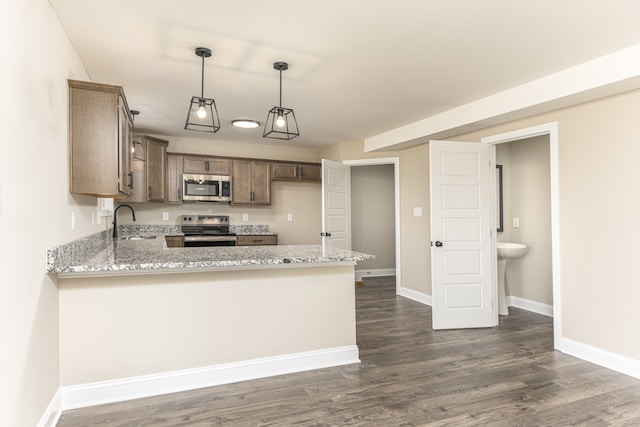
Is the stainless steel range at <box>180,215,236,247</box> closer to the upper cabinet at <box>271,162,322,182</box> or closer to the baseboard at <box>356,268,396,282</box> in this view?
the upper cabinet at <box>271,162,322,182</box>

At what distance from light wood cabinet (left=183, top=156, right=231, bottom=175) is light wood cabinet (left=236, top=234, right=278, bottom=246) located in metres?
1.03

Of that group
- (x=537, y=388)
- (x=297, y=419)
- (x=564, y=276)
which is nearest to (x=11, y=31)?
(x=297, y=419)

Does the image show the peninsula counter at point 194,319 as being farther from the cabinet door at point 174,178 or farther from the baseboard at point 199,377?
the cabinet door at point 174,178

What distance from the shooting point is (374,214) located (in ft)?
23.8

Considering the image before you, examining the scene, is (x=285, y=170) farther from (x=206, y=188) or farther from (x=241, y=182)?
(x=206, y=188)

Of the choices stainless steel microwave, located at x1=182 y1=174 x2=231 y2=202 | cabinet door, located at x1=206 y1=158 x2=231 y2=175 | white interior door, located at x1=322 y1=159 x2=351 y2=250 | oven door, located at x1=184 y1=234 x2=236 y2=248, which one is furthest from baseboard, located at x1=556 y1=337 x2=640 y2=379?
cabinet door, located at x1=206 y1=158 x2=231 y2=175

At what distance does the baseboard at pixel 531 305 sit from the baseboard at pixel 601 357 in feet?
4.26

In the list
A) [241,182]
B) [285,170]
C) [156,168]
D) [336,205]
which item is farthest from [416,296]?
[156,168]

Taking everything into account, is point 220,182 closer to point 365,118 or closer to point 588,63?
point 365,118

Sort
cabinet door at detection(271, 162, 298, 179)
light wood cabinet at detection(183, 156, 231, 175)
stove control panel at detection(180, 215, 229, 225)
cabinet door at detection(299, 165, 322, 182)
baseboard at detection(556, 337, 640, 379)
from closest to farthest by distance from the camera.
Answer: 1. baseboard at detection(556, 337, 640, 379)
2. light wood cabinet at detection(183, 156, 231, 175)
3. stove control panel at detection(180, 215, 229, 225)
4. cabinet door at detection(271, 162, 298, 179)
5. cabinet door at detection(299, 165, 322, 182)

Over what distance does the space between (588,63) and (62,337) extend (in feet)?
13.5

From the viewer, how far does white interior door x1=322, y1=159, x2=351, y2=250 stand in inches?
227

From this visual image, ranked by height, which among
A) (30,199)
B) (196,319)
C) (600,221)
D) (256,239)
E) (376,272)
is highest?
(30,199)

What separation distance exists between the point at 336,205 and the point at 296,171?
96 cm
